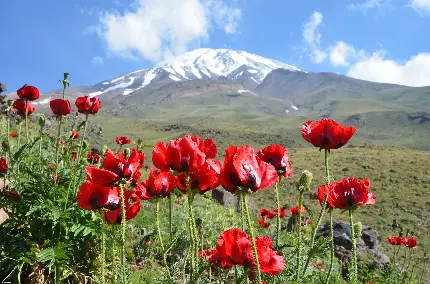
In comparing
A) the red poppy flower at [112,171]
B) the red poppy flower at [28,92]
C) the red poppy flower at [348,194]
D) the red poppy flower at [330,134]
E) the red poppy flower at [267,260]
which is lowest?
the red poppy flower at [267,260]

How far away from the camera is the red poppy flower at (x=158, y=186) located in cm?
214

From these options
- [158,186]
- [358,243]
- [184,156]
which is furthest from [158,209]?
[358,243]

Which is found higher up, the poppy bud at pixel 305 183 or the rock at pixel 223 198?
the poppy bud at pixel 305 183

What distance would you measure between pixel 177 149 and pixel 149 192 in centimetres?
57

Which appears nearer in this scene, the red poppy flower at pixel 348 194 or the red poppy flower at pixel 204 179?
the red poppy flower at pixel 204 179

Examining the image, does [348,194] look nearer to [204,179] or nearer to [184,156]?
[204,179]

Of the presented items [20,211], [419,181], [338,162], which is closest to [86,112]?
[20,211]

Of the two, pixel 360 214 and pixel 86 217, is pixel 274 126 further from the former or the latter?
pixel 86 217

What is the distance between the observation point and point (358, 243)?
1112 cm

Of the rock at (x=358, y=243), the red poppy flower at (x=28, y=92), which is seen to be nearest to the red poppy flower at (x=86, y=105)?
the red poppy flower at (x=28, y=92)

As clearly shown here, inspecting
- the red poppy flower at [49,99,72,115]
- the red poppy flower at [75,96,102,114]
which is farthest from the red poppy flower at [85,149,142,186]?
the red poppy flower at [75,96,102,114]

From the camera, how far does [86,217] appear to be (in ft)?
10.3

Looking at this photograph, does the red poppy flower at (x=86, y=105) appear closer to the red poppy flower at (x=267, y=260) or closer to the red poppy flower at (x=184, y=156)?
the red poppy flower at (x=184, y=156)

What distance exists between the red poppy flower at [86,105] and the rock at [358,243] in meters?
5.99
